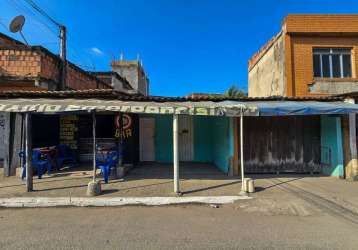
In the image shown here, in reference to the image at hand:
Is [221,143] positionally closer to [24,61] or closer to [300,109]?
[300,109]

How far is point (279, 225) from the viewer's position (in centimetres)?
537

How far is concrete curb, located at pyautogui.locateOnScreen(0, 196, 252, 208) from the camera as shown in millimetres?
6633

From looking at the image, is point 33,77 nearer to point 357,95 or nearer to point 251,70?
point 357,95

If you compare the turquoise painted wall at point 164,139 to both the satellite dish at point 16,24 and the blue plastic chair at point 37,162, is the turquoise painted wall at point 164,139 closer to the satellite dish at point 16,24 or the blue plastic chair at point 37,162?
the blue plastic chair at point 37,162

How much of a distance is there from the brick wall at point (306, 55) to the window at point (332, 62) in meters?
0.19

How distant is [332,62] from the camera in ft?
41.6

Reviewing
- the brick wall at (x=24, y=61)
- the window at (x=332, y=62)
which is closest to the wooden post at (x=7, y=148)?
the brick wall at (x=24, y=61)

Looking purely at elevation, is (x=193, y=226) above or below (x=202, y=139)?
below

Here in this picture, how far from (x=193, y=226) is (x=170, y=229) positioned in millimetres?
447

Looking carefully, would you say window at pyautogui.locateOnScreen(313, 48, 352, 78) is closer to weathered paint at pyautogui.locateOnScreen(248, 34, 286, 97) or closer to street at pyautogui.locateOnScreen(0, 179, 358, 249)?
weathered paint at pyautogui.locateOnScreen(248, 34, 286, 97)

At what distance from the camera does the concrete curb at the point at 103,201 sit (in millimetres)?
6633

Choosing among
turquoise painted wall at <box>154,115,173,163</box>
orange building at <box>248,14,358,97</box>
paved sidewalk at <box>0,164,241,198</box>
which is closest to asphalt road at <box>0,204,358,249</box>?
paved sidewalk at <box>0,164,241,198</box>

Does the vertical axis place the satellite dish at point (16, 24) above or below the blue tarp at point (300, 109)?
above

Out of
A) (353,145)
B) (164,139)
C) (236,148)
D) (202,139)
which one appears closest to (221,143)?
(236,148)
